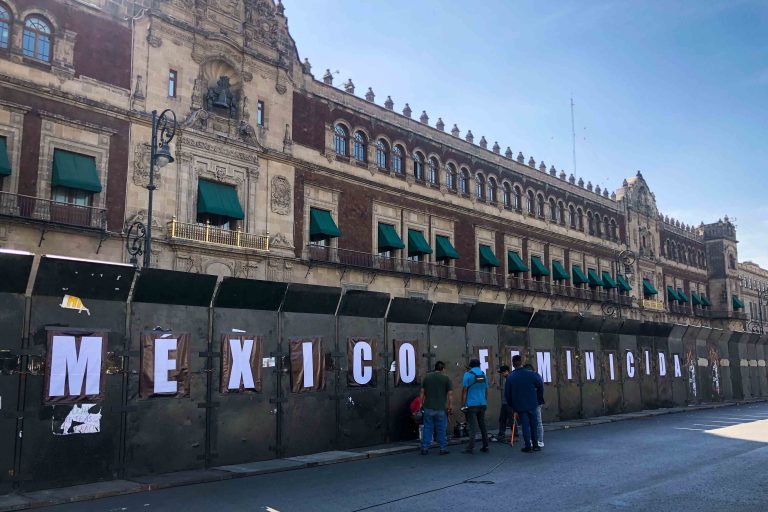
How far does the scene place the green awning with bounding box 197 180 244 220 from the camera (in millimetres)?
28281

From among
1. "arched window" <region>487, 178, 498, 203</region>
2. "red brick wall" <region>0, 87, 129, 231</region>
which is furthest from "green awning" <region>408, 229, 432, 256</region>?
"red brick wall" <region>0, 87, 129, 231</region>

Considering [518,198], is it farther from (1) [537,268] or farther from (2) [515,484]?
(2) [515,484]

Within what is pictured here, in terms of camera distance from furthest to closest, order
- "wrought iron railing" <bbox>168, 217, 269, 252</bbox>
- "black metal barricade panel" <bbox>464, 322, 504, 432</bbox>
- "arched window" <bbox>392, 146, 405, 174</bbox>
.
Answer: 1. "arched window" <bbox>392, 146, 405, 174</bbox>
2. "wrought iron railing" <bbox>168, 217, 269, 252</bbox>
3. "black metal barricade panel" <bbox>464, 322, 504, 432</bbox>

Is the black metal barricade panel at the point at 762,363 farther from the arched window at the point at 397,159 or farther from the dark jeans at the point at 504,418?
the dark jeans at the point at 504,418

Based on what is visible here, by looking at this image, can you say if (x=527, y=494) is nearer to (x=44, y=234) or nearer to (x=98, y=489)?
(x=98, y=489)

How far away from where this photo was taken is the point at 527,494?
345 inches

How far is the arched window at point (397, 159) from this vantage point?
38438 millimetres

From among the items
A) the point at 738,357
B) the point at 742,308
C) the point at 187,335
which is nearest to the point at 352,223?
the point at 738,357

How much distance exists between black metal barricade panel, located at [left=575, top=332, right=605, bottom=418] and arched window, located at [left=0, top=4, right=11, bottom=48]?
22.4 metres

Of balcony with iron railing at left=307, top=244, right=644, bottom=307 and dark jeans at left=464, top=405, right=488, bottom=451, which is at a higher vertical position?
balcony with iron railing at left=307, top=244, right=644, bottom=307

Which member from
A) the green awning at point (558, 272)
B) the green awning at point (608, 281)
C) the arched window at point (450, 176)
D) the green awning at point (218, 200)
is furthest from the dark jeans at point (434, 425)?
the green awning at point (608, 281)

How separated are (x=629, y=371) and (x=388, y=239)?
15536mm

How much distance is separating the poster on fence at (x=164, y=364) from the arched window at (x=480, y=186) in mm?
34544

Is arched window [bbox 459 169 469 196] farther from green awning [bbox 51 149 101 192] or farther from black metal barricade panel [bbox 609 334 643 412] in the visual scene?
green awning [bbox 51 149 101 192]
